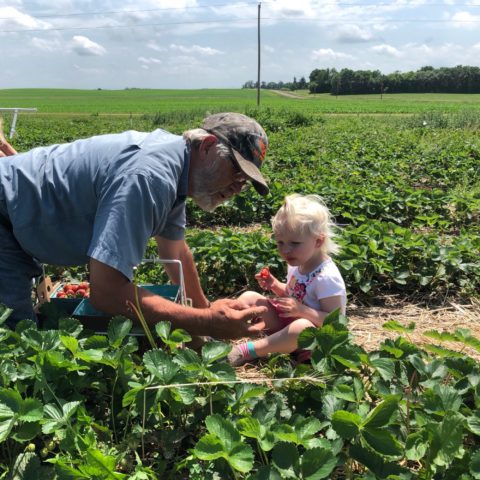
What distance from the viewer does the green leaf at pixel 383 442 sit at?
1.54 meters

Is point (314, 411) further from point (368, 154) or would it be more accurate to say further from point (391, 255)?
point (368, 154)

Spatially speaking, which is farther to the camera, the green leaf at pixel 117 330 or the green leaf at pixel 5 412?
the green leaf at pixel 117 330

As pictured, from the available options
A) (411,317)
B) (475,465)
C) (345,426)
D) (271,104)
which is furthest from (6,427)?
(271,104)

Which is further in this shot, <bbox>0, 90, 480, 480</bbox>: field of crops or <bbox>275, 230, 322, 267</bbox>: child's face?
<bbox>275, 230, 322, 267</bbox>: child's face

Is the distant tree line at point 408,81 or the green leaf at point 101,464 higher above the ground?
the distant tree line at point 408,81

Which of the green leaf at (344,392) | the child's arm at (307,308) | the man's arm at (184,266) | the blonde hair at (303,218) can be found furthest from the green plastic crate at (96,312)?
the green leaf at (344,392)

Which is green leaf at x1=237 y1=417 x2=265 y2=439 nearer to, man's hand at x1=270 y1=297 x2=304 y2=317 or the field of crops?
the field of crops

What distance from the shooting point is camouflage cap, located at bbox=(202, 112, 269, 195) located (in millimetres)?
2463

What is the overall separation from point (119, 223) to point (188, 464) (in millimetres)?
969

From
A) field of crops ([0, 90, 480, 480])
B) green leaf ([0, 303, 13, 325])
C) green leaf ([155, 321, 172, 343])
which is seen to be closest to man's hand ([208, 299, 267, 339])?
field of crops ([0, 90, 480, 480])

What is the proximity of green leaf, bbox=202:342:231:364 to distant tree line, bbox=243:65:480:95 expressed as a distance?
278 feet

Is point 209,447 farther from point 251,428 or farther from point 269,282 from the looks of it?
point 269,282

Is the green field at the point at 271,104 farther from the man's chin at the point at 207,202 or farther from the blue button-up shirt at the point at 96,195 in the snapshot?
the blue button-up shirt at the point at 96,195

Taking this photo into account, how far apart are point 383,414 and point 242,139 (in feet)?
4.67
